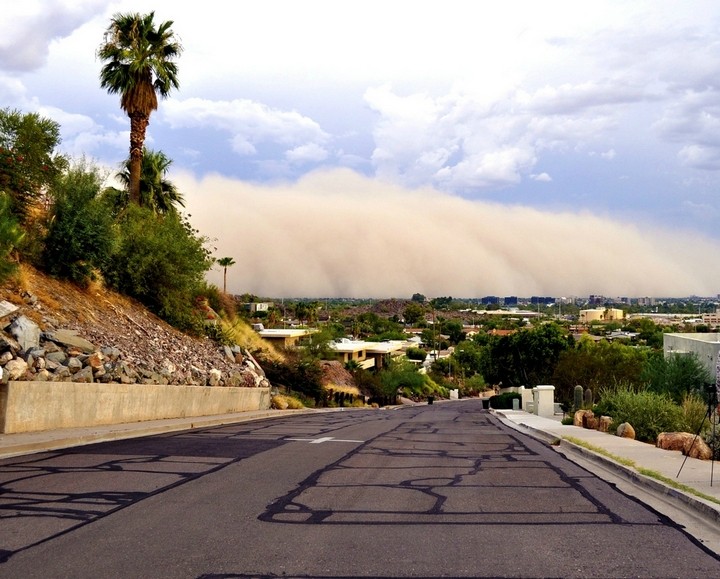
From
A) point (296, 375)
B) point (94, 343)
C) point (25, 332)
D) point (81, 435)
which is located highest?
point (25, 332)

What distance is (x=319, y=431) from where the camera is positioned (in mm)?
23000

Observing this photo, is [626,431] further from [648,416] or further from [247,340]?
[247,340]

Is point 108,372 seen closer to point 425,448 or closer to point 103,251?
point 103,251

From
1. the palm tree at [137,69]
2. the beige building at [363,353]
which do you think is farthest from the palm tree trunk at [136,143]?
the beige building at [363,353]

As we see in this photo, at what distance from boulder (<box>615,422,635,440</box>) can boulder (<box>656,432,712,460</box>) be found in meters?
3.02

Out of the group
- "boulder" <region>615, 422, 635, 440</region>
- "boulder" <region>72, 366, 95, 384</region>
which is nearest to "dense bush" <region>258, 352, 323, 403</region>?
"boulder" <region>72, 366, 95, 384</region>

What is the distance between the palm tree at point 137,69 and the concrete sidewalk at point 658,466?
28.3 meters

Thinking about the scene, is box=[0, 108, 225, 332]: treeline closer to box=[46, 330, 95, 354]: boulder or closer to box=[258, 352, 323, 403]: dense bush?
box=[46, 330, 95, 354]: boulder

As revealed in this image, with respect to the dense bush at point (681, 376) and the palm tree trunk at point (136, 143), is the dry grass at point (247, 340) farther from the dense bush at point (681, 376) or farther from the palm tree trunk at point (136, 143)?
the dense bush at point (681, 376)

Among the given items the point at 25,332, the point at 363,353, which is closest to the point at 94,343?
the point at 25,332

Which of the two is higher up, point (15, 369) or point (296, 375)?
point (15, 369)

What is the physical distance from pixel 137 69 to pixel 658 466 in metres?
33.7

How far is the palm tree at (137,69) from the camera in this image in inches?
1527

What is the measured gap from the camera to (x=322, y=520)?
8906mm
